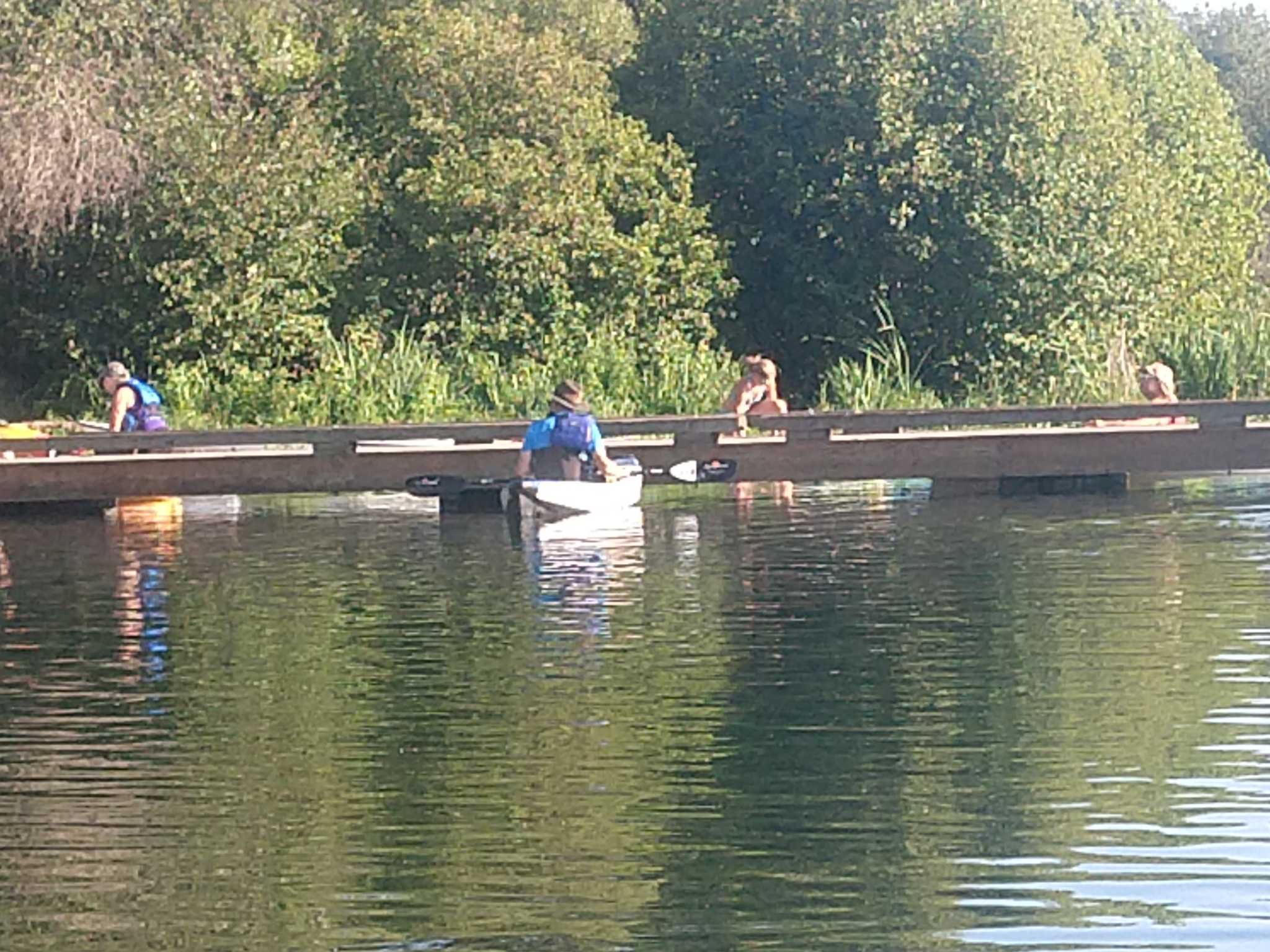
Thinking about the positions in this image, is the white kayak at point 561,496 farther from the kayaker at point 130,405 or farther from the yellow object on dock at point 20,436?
the yellow object on dock at point 20,436

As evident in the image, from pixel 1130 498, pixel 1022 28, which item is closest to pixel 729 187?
pixel 1022 28

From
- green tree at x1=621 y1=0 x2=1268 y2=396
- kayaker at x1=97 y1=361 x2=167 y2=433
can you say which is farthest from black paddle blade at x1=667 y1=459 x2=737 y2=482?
green tree at x1=621 y1=0 x2=1268 y2=396

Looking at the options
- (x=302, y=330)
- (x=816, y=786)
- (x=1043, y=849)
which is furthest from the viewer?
(x=302, y=330)

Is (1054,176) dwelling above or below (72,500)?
above

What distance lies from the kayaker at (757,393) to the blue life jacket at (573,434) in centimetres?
377

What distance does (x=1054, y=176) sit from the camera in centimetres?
3894

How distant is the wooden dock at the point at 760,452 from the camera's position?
78.7 ft

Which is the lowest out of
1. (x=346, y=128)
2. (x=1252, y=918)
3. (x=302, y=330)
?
(x=1252, y=918)

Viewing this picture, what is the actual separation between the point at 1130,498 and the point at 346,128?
48.9 ft

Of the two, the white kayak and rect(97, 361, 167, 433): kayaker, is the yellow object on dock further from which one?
the white kayak

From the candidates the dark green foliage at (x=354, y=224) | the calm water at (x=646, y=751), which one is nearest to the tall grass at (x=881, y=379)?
the dark green foliage at (x=354, y=224)

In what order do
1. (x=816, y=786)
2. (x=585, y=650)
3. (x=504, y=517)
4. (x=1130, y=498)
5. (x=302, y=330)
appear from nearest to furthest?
(x=816, y=786), (x=585, y=650), (x=504, y=517), (x=1130, y=498), (x=302, y=330)

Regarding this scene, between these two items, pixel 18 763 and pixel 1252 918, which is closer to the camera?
pixel 1252 918

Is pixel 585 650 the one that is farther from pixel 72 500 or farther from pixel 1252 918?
pixel 72 500
